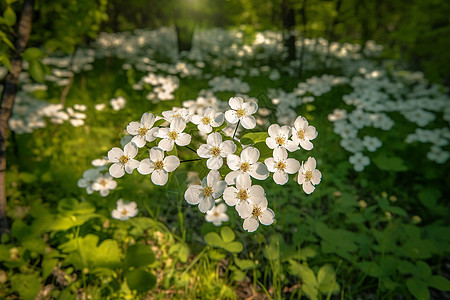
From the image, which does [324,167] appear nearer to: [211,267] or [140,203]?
[211,267]

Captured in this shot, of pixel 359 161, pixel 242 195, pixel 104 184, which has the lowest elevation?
pixel 359 161

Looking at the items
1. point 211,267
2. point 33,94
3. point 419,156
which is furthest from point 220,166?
point 33,94

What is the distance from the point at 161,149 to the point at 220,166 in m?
0.23

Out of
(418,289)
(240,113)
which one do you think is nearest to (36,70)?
(240,113)

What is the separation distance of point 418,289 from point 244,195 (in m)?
1.31

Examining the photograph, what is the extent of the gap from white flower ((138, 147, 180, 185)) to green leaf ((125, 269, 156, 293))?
0.81 meters

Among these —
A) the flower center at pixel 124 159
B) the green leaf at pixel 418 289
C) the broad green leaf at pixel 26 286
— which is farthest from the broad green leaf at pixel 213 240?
the green leaf at pixel 418 289

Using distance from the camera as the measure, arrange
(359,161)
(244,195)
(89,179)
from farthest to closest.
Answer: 1. (359,161)
2. (89,179)
3. (244,195)

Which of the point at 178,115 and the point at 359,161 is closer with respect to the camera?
the point at 178,115

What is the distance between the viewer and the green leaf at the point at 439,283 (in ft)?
4.83

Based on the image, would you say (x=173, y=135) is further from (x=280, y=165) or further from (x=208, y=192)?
(x=280, y=165)

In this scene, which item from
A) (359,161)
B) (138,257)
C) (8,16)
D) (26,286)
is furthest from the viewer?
(359,161)

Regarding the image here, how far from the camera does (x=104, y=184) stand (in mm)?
1745

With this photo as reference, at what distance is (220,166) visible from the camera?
98cm
